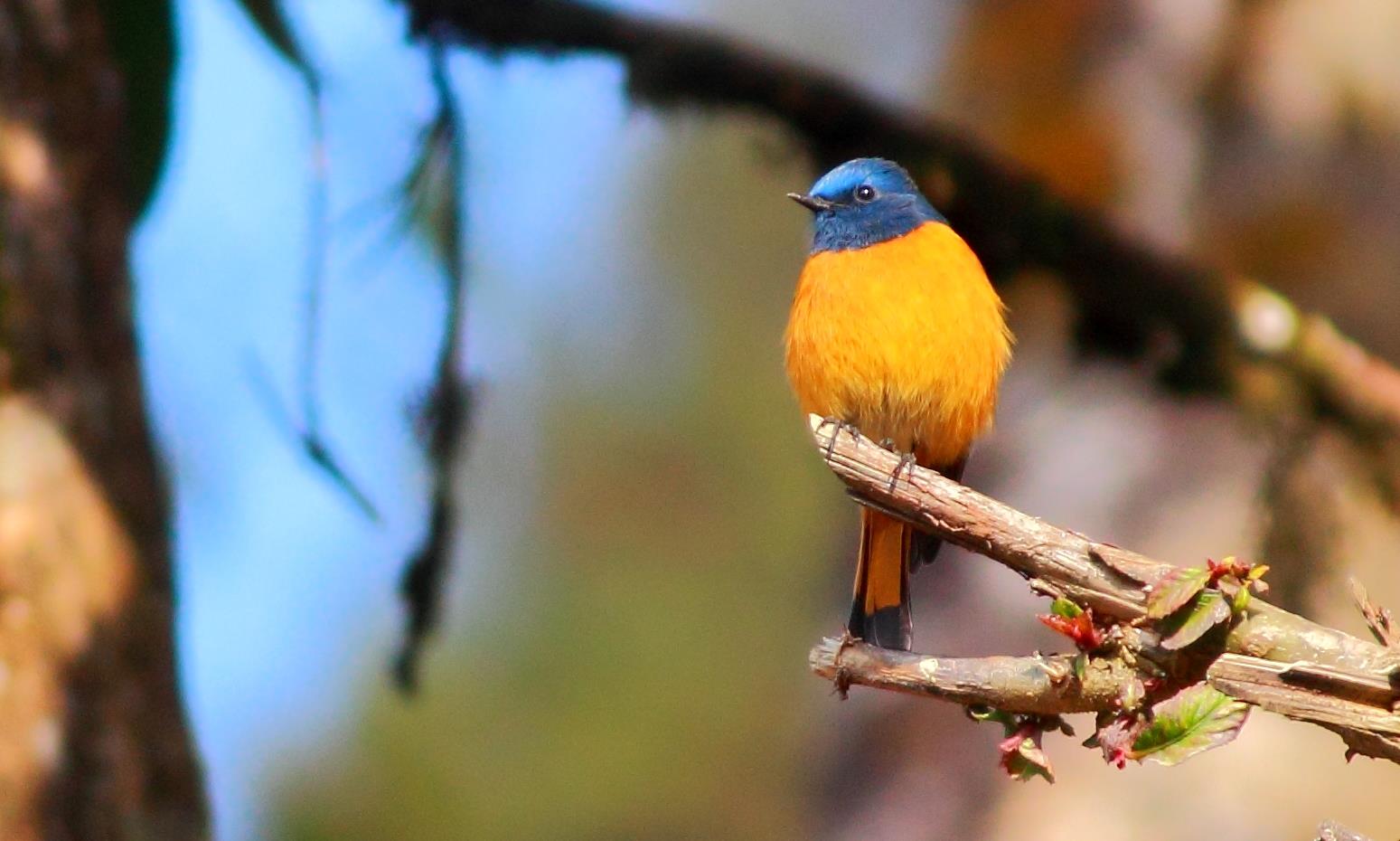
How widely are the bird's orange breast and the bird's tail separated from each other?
0.74 feet

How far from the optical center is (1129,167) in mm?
5641

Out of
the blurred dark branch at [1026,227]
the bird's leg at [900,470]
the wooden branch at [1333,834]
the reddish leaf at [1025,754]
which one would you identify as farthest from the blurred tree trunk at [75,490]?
the wooden branch at [1333,834]

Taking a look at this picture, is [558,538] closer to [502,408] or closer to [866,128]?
[502,408]

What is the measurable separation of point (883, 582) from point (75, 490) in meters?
2.15

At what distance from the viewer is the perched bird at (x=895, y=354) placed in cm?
304

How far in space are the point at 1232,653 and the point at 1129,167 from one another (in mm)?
4288

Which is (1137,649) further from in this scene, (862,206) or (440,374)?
(440,374)

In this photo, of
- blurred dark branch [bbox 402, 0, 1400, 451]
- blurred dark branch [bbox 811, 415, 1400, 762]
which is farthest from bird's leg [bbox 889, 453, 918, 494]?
blurred dark branch [bbox 402, 0, 1400, 451]

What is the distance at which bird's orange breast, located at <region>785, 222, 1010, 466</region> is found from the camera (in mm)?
3037

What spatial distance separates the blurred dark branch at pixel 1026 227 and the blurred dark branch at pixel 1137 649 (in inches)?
108

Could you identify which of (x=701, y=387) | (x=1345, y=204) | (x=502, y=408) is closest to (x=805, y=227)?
(x=701, y=387)

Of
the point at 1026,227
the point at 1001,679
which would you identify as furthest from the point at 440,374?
the point at 1001,679

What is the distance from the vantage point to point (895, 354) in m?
3.03

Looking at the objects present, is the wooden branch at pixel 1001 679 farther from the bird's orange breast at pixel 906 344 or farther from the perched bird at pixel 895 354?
the bird's orange breast at pixel 906 344
